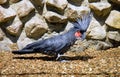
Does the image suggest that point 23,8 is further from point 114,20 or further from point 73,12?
point 114,20

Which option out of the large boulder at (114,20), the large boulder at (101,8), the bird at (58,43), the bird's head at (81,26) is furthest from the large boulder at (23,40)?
the large boulder at (114,20)

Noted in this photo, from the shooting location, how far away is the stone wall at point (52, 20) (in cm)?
424

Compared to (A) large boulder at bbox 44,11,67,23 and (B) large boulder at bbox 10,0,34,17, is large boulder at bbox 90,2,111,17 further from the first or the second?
(B) large boulder at bbox 10,0,34,17

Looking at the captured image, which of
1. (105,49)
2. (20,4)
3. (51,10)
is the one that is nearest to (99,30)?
(105,49)

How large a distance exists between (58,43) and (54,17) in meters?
0.38

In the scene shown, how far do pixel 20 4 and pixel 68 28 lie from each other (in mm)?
564

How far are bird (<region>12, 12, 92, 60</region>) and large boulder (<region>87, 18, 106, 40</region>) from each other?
0.35 metres

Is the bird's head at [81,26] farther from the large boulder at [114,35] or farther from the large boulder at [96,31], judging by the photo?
the large boulder at [114,35]

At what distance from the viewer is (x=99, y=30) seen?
4379mm

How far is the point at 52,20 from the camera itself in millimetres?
4238

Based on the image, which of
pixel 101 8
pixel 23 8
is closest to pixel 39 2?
pixel 23 8

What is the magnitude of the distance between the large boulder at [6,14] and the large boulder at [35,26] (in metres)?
0.18

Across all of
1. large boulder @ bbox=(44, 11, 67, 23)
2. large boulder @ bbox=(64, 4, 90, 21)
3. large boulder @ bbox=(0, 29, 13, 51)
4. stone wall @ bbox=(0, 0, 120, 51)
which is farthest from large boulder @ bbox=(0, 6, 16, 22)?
large boulder @ bbox=(64, 4, 90, 21)

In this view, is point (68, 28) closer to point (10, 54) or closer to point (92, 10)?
point (92, 10)
